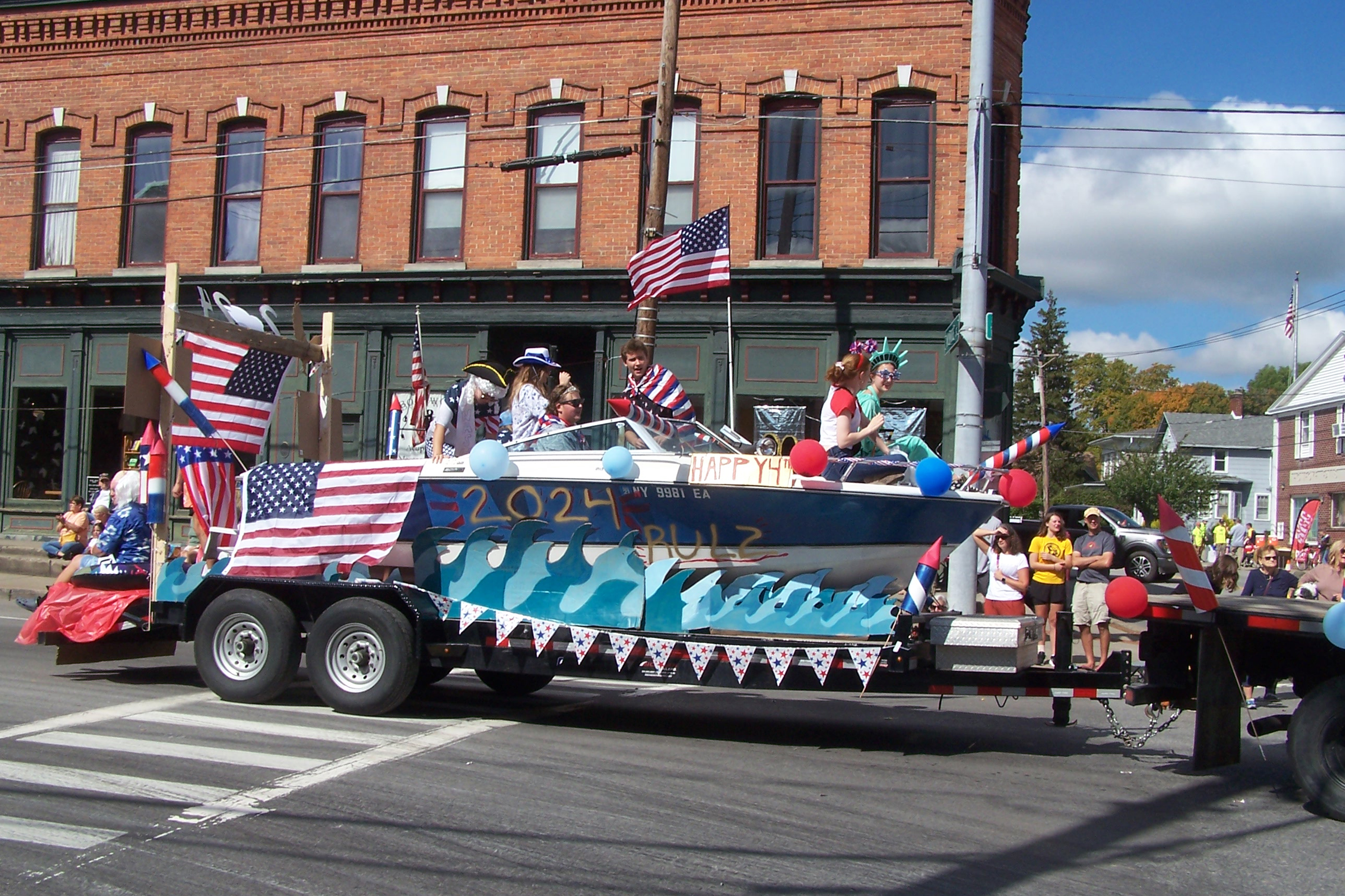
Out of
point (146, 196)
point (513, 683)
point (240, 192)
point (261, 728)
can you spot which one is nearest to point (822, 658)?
point (513, 683)

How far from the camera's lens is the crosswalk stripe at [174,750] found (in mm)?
6742

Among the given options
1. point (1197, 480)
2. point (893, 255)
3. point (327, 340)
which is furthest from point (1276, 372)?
point (327, 340)

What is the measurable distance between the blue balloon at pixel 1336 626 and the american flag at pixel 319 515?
566 cm

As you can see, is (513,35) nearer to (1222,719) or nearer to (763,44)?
(763,44)

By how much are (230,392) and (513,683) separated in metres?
3.29

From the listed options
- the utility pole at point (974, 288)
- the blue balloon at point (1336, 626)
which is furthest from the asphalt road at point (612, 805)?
the utility pole at point (974, 288)

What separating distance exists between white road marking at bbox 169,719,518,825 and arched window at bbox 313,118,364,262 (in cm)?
1270

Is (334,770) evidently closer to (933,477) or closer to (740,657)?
(740,657)

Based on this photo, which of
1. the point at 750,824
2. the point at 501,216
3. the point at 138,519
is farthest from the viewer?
the point at 501,216

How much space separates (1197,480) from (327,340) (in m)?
44.9

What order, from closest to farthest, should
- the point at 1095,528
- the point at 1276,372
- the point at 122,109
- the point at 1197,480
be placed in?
1. the point at 1095,528
2. the point at 122,109
3. the point at 1197,480
4. the point at 1276,372

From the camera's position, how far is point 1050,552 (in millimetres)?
11844

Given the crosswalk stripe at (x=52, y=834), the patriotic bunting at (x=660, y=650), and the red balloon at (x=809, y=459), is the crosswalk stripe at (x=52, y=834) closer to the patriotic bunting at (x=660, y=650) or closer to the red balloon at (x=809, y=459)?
the patriotic bunting at (x=660, y=650)

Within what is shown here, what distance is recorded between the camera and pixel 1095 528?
13.1 m
